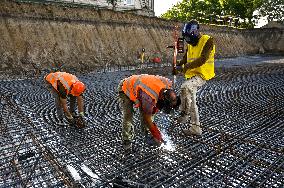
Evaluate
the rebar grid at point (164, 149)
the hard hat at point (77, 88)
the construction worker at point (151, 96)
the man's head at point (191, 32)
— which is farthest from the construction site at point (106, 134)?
the man's head at point (191, 32)

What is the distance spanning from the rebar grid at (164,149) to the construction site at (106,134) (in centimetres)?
1

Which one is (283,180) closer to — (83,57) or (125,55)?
(83,57)

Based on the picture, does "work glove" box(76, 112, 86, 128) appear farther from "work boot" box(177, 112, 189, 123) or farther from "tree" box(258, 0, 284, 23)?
"tree" box(258, 0, 284, 23)

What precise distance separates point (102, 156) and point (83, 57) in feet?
38.1

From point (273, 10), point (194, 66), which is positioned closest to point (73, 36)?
point (194, 66)

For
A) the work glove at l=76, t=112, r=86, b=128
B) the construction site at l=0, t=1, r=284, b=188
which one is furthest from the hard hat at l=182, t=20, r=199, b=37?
the work glove at l=76, t=112, r=86, b=128

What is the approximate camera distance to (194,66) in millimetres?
4039

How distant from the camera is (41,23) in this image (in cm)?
1434

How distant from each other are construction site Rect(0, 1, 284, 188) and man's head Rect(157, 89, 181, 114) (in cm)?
72

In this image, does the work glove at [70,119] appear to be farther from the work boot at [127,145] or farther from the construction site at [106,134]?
the work boot at [127,145]

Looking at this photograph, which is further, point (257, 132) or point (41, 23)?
point (41, 23)

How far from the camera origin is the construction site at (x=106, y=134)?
3.22 meters

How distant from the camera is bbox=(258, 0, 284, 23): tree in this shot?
34500 millimetres

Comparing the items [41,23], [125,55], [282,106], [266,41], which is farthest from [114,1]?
[282,106]
